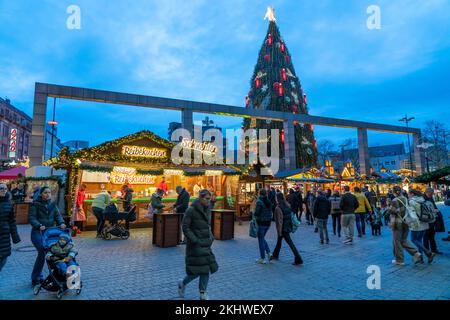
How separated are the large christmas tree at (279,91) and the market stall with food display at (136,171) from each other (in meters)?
21.4

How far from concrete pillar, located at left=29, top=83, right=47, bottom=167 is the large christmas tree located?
2470 centimetres

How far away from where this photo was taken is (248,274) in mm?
5934

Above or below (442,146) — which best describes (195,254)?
below

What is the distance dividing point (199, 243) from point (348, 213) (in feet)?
22.7

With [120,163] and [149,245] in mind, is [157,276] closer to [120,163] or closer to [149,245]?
[149,245]

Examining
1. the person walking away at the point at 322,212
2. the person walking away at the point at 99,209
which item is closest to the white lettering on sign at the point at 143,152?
the person walking away at the point at 99,209

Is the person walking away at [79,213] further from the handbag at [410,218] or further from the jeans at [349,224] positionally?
the handbag at [410,218]

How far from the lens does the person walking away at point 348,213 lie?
9391 mm

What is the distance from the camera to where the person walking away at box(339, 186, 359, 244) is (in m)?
9.39

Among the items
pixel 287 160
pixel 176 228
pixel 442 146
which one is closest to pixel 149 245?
pixel 176 228

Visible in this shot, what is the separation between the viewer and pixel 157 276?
5.74m

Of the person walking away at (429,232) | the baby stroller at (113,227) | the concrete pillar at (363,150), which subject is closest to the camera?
the person walking away at (429,232)
